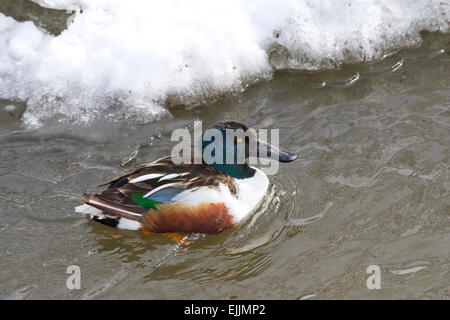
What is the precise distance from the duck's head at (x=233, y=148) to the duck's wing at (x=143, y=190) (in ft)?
1.06

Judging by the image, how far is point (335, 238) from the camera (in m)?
4.45

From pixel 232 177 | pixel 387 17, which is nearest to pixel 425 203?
pixel 232 177

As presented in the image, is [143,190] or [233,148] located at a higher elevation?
[233,148]

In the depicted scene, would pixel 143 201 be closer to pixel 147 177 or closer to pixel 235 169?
pixel 147 177

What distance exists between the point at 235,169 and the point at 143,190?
2.76 ft

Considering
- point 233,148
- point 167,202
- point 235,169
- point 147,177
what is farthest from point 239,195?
point 147,177

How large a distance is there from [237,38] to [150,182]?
94.7 inches

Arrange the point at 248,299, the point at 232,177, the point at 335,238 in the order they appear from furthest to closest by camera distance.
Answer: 1. the point at 232,177
2. the point at 335,238
3. the point at 248,299

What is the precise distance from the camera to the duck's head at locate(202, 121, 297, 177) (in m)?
4.94

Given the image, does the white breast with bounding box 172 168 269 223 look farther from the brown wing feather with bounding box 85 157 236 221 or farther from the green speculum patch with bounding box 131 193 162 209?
the green speculum patch with bounding box 131 193 162 209

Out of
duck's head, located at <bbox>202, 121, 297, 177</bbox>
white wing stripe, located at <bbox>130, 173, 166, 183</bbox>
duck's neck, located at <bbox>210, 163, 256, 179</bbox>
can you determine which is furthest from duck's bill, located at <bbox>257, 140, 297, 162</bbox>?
white wing stripe, located at <bbox>130, 173, 166, 183</bbox>

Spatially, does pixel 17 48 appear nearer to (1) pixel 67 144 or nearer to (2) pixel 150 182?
(1) pixel 67 144

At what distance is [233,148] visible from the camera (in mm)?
4992

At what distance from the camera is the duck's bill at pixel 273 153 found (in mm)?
4984
